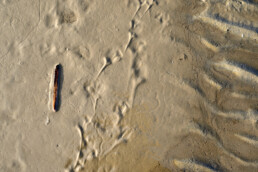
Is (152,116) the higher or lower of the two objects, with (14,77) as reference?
lower

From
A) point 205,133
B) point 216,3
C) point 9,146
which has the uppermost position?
point 216,3

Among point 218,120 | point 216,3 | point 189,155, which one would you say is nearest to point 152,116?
point 189,155

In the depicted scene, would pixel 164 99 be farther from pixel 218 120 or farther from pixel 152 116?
pixel 218 120

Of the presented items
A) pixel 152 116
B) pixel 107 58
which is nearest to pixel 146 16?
pixel 107 58

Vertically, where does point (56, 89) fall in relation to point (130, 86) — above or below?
below

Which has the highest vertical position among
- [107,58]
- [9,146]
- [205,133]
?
[107,58]

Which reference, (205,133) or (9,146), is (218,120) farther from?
(9,146)
